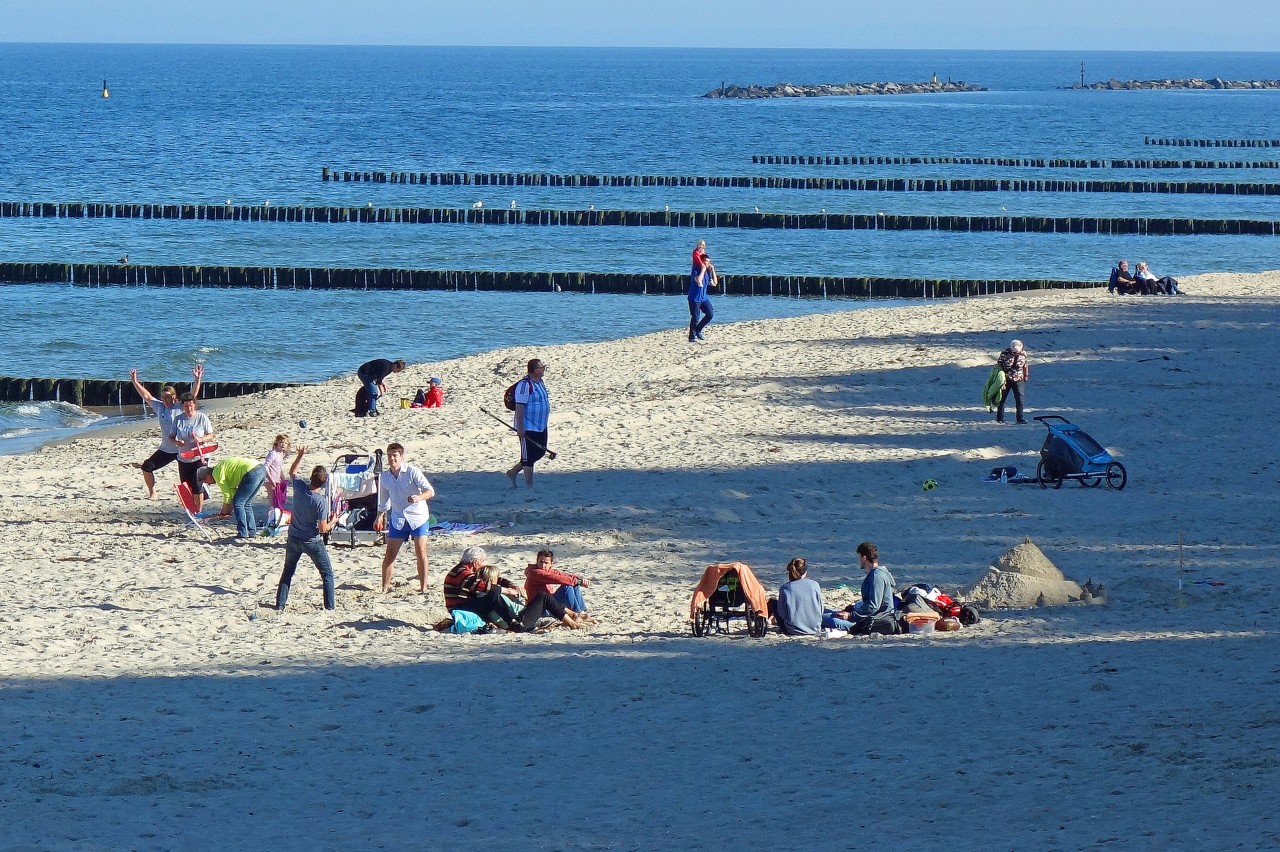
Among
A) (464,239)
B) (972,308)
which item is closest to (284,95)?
(464,239)

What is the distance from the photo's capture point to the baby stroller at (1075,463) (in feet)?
51.7

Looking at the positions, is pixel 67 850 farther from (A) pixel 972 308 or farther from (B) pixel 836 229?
(B) pixel 836 229

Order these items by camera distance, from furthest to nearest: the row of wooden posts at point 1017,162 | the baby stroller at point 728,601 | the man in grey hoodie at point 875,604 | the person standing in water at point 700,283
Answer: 1. the row of wooden posts at point 1017,162
2. the person standing in water at point 700,283
3. the baby stroller at point 728,601
4. the man in grey hoodie at point 875,604

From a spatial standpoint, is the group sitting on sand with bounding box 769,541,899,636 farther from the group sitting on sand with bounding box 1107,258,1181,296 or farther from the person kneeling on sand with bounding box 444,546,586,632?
the group sitting on sand with bounding box 1107,258,1181,296

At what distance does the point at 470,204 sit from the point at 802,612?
164 ft

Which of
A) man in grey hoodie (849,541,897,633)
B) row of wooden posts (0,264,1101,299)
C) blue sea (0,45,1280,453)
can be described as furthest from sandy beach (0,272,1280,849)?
row of wooden posts (0,264,1101,299)

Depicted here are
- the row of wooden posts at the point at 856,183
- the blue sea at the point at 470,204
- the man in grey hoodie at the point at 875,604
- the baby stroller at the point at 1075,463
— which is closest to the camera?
the man in grey hoodie at the point at 875,604

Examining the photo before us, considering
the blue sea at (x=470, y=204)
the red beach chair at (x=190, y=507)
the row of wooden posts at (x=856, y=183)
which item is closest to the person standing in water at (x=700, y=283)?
the blue sea at (x=470, y=204)

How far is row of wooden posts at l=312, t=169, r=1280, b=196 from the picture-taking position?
6475cm

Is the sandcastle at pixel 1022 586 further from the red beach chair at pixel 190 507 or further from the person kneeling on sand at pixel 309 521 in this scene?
the red beach chair at pixel 190 507

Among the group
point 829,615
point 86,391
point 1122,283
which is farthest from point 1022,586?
point 1122,283

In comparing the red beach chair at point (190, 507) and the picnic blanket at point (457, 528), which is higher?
the red beach chair at point (190, 507)

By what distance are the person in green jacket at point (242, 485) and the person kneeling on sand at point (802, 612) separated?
17.8 feet

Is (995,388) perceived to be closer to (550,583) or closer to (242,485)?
(550,583)
